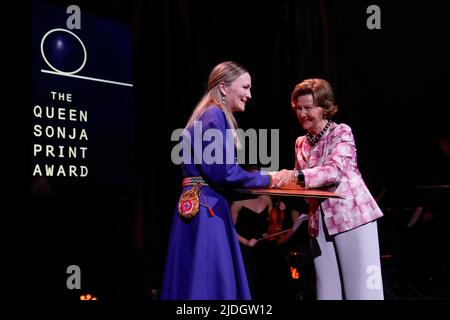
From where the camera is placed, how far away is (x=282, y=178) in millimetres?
2824

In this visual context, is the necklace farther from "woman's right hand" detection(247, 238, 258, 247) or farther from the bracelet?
"woman's right hand" detection(247, 238, 258, 247)

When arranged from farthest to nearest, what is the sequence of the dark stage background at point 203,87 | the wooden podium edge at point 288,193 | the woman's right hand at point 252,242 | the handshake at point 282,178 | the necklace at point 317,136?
the woman's right hand at point 252,242 → the dark stage background at point 203,87 → the necklace at point 317,136 → the handshake at point 282,178 → the wooden podium edge at point 288,193

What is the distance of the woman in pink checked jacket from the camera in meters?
2.85

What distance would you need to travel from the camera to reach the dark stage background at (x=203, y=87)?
4105 mm

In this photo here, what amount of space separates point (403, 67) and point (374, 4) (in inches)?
32.4

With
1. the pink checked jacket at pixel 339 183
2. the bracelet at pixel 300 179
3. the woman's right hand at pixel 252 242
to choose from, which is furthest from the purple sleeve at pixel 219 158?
the woman's right hand at pixel 252 242

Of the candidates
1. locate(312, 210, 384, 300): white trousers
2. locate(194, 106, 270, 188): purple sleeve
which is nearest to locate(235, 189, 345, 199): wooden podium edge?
locate(194, 106, 270, 188): purple sleeve

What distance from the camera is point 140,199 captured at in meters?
5.00

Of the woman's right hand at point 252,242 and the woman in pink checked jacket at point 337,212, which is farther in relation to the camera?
the woman's right hand at point 252,242

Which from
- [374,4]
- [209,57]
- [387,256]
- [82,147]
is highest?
[374,4]

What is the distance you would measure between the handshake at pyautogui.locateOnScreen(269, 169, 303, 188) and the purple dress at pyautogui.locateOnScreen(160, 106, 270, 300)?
0.09 metres

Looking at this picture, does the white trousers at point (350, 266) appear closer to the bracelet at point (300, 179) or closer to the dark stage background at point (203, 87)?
the bracelet at point (300, 179)
